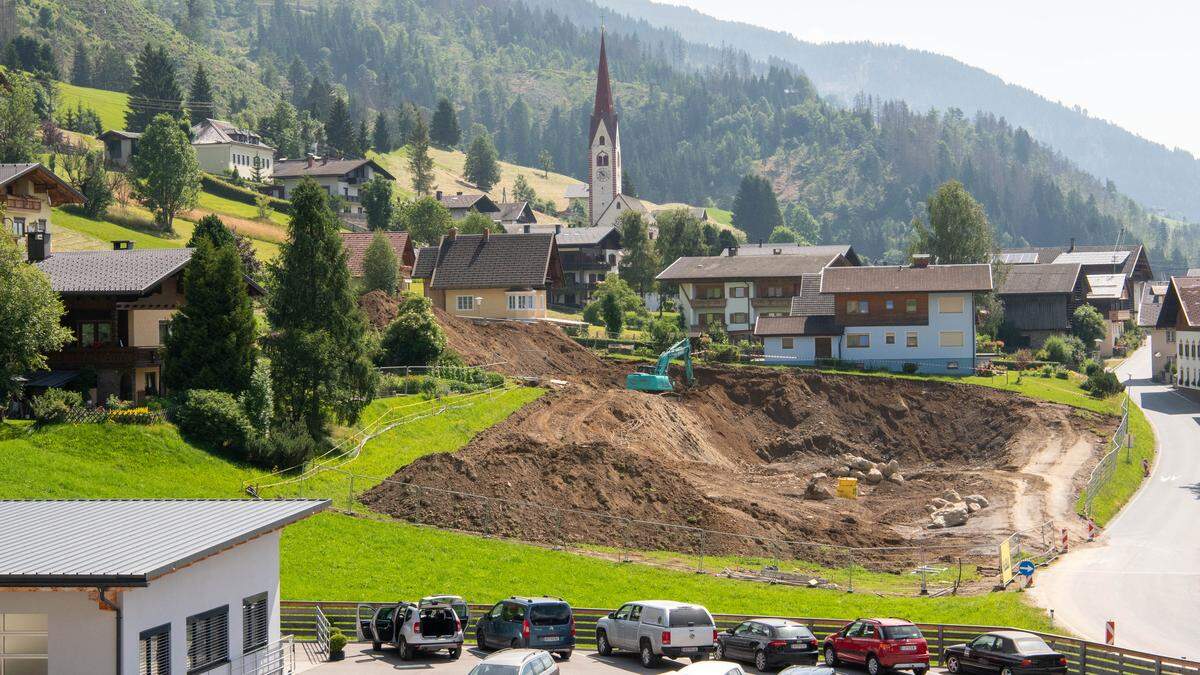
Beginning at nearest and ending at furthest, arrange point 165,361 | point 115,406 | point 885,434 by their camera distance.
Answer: point 115,406 < point 165,361 < point 885,434

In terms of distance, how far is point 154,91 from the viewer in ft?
607

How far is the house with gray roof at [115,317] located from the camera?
57.9 metres

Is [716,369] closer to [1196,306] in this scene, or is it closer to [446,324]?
[446,324]

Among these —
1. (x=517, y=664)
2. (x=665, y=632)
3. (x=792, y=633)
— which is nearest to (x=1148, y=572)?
(x=792, y=633)

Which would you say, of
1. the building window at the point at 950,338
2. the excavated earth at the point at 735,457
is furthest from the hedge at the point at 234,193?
the building window at the point at 950,338

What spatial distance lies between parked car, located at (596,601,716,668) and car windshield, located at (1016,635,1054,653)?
24.7ft

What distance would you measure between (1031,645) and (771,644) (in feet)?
20.4

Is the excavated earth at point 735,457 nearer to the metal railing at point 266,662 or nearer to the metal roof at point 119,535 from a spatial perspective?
the metal railing at point 266,662

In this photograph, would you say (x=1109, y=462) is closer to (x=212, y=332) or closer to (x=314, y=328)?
(x=314, y=328)

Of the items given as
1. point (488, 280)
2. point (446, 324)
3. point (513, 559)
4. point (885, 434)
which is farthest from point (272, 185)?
point (513, 559)

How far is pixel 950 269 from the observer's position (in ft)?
324

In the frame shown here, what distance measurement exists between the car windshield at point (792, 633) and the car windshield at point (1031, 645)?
5114 mm

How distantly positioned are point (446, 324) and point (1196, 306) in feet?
177

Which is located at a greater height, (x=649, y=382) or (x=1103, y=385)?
(x=649, y=382)
